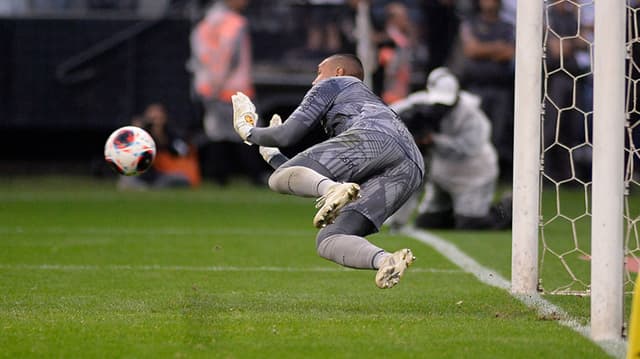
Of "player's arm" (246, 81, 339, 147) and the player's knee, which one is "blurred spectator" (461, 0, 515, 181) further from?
the player's knee

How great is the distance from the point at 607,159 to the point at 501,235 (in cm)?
691

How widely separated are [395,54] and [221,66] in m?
2.41

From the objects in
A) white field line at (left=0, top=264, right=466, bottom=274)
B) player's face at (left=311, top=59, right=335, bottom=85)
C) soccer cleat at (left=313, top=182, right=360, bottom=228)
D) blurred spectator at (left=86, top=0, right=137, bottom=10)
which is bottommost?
white field line at (left=0, top=264, right=466, bottom=274)

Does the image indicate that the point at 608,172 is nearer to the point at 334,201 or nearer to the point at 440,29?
the point at 334,201

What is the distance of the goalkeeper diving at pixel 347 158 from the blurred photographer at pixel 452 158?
5.71 m

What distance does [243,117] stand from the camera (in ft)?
24.3

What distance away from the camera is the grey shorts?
23.7ft

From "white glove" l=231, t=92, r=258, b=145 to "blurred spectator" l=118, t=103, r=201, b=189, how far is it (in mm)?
11192

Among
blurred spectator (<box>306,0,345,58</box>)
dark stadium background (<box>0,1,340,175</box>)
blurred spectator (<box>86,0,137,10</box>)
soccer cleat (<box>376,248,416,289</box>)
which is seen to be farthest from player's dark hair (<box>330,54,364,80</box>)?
blurred spectator (<box>86,0,137,10</box>)

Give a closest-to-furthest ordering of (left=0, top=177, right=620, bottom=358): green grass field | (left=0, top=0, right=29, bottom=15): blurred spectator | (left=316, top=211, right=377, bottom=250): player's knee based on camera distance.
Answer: (left=0, top=177, right=620, bottom=358): green grass field → (left=316, top=211, right=377, bottom=250): player's knee → (left=0, top=0, right=29, bottom=15): blurred spectator

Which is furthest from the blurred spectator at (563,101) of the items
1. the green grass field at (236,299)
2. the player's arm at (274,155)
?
the player's arm at (274,155)

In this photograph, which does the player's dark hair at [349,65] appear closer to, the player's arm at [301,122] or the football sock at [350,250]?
the player's arm at [301,122]

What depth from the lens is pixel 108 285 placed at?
8.57 m

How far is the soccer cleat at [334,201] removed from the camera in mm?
6656
